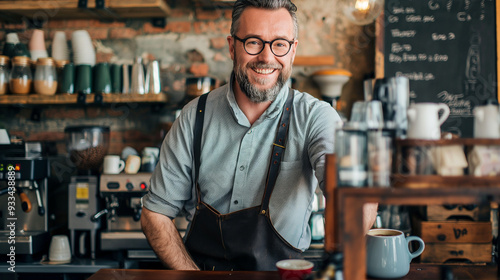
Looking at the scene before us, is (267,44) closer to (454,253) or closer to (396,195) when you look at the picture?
(396,195)

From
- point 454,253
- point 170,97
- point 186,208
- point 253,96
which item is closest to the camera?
point 253,96

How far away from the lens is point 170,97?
3029 millimetres

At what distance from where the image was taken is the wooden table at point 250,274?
115cm

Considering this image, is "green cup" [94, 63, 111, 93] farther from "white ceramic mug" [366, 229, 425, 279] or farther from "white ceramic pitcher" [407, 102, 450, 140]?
"white ceramic pitcher" [407, 102, 450, 140]

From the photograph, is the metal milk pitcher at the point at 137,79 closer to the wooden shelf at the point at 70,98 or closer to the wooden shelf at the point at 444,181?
the wooden shelf at the point at 70,98

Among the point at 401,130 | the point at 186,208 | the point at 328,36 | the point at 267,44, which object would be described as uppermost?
the point at 328,36

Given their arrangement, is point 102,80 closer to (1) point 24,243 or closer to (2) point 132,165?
(2) point 132,165

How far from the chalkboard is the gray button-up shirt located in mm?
1469

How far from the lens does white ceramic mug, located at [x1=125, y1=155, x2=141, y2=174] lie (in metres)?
2.54

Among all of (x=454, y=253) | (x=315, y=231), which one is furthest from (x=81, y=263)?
(x=454, y=253)

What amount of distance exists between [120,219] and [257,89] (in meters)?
1.33

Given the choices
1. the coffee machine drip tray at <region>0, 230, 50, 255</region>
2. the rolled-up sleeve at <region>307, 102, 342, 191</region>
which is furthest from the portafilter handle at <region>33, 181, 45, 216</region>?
the rolled-up sleeve at <region>307, 102, 342, 191</region>

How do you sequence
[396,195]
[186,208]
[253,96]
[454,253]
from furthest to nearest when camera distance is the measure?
[454,253]
[186,208]
[253,96]
[396,195]

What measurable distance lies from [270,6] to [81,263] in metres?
1.70
